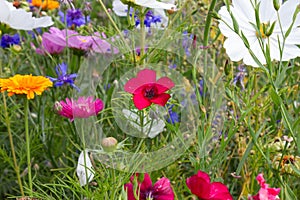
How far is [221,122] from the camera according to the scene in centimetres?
88

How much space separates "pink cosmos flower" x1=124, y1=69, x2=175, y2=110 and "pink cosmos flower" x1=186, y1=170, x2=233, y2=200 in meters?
0.11

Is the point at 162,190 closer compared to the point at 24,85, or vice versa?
the point at 162,190

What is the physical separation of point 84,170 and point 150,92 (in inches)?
6.5

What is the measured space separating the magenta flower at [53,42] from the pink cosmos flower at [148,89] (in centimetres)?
41

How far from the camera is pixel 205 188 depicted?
72cm

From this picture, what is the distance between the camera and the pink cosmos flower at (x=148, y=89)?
30.8 inches

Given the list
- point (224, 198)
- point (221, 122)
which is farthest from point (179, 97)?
point (224, 198)

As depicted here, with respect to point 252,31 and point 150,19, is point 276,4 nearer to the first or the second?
point 252,31

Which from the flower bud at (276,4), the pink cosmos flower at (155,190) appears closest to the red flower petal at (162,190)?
the pink cosmos flower at (155,190)

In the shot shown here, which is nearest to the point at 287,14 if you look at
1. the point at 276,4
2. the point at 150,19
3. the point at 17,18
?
the point at 276,4

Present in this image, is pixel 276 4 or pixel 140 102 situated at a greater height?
pixel 276 4

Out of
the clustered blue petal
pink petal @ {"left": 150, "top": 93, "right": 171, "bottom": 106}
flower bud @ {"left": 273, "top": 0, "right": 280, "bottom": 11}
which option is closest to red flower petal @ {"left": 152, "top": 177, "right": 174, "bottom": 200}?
pink petal @ {"left": 150, "top": 93, "right": 171, "bottom": 106}

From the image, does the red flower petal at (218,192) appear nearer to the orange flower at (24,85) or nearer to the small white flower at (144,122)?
the small white flower at (144,122)

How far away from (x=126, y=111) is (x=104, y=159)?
0.24 feet
